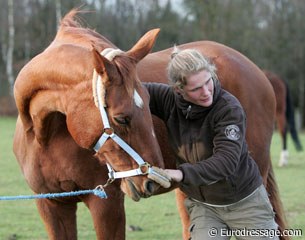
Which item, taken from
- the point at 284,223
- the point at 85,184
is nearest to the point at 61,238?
the point at 85,184

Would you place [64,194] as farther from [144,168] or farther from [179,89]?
[179,89]

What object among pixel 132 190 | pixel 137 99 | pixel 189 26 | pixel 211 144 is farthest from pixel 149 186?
pixel 189 26

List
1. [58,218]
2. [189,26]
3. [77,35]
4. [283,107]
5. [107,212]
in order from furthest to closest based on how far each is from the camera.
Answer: [189,26] < [283,107] < [58,218] < [107,212] < [77,35]

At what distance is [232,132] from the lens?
327 centimetres

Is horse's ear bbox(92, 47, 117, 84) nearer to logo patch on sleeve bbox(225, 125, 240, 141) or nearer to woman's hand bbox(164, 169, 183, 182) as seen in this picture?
woman's hand bbox(164, 169, 183, 182)

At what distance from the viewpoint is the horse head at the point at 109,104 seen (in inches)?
120

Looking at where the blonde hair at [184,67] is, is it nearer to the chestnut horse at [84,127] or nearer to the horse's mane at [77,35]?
the chestnut horse at [84,127]

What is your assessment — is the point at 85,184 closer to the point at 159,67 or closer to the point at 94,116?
the point at 94,116

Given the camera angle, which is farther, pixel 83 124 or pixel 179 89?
pixel 179 89

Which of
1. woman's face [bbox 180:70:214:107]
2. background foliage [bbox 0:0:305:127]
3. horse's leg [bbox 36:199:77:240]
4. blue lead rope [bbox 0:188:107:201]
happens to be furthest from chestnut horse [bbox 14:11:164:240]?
background foliage [bbox 0:0:305:127]

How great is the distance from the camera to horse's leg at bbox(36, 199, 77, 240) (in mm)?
4008

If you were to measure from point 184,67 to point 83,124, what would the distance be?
2.06 ft

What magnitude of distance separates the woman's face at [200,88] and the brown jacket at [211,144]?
0.06 metres

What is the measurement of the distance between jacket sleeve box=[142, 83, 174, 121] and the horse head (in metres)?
0.37
